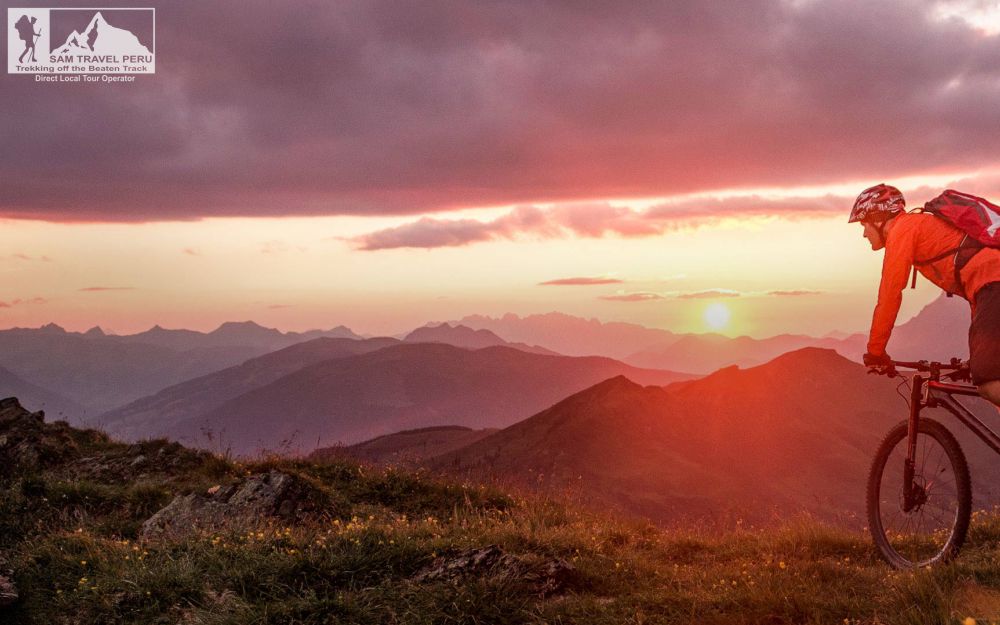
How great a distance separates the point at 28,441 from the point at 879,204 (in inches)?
585

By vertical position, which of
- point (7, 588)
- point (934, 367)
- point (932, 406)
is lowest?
point (7, 588)

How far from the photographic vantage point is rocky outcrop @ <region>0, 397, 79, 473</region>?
13.0 metres

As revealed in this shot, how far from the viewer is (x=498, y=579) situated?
5.92 metres

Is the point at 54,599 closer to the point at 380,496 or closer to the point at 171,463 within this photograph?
the point at 380,496

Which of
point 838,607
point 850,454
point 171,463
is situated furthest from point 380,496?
point 850,454

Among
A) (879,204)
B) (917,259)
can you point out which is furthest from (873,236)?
(917,259)

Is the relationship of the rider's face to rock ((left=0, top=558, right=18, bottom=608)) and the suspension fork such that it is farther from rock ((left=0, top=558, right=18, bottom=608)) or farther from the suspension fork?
rock ((left=0, top=558, right=18, bottom=608))

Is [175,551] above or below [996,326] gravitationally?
below

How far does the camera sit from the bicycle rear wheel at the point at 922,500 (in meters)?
6.47

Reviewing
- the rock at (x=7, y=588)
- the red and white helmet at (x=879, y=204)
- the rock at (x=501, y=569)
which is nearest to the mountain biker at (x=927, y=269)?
the red and white helmet at (x=879, y=204)

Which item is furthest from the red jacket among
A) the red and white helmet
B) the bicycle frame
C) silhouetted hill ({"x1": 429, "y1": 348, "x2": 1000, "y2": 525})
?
silhouetted hill ({"x1": 429, "y1": 348, "x2": 1000, "y2": 525})

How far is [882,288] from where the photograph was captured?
6.22m

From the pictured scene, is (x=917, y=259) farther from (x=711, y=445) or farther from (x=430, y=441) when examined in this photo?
(x=430, y=441)

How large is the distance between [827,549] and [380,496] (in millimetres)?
7203
